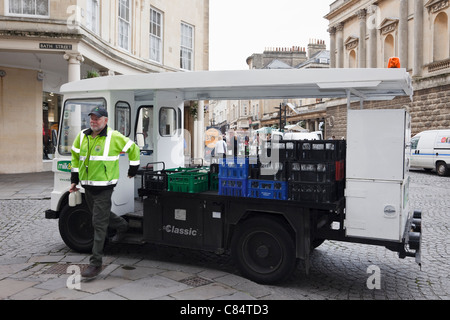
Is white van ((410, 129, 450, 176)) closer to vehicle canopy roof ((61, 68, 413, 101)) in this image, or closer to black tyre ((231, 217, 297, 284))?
vehicle canopy roof ((61, 68, 413, 101))

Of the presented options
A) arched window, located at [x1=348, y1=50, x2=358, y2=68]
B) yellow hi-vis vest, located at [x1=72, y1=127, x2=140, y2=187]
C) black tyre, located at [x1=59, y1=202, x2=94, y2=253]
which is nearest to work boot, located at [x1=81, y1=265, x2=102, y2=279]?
yellow hi-vis vest, located at [x1=72, y1=127, x2=140, y2=187]

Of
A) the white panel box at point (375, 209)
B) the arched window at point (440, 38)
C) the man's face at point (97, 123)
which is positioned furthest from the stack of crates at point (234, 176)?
the arched window at point (440, 38)

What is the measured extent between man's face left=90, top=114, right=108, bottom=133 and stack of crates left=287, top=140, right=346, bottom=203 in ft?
7.60

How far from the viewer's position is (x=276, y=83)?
525cm

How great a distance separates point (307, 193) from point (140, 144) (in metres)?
3.44

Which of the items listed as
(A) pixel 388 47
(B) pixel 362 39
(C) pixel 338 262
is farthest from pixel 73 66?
(B) pixel 362 39

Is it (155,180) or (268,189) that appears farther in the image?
(155,180)

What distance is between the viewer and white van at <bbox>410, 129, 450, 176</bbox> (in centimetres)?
1986

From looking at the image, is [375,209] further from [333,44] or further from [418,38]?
[333,44]

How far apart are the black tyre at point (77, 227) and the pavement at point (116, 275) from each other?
0.54ft

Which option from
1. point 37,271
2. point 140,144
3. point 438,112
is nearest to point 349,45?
point 438,112

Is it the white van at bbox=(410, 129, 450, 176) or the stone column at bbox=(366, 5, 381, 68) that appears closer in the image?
the white van at bbox=(410, 129, 450, 176)

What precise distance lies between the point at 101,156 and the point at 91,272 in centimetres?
139

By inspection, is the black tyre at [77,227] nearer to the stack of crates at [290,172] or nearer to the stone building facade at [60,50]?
the stack of crates at [290,172]
